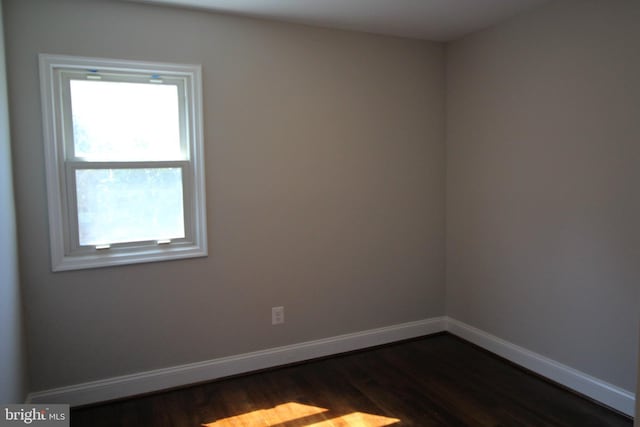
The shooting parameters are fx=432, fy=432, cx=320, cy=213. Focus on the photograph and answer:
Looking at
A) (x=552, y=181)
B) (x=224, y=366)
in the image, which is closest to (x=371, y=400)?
(x=224, y=366)

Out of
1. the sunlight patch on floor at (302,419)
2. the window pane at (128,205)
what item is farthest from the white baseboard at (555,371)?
the window pane at (128,205)

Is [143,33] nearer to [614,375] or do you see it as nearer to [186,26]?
[186,26]

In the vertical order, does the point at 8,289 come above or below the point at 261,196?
below

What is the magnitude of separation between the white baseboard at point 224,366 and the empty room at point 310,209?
13 mm

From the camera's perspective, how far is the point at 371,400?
265 cm

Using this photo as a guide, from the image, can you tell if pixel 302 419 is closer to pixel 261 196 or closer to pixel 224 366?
pixel 224 366

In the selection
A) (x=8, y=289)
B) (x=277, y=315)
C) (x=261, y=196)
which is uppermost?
(x=261, y=196)

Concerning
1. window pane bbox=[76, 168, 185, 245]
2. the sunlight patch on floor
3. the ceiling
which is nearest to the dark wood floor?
the sunlight patch on floor

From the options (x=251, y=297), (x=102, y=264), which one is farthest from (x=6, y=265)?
(x=251, y=297)

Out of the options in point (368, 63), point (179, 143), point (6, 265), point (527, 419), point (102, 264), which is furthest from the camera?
point (368, 63)

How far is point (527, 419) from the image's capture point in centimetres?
241

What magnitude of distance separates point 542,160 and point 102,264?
112 inches

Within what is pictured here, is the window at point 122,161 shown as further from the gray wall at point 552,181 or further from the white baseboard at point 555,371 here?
the white baseboard at point 555,371

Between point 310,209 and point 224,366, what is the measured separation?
1236 millimetres
